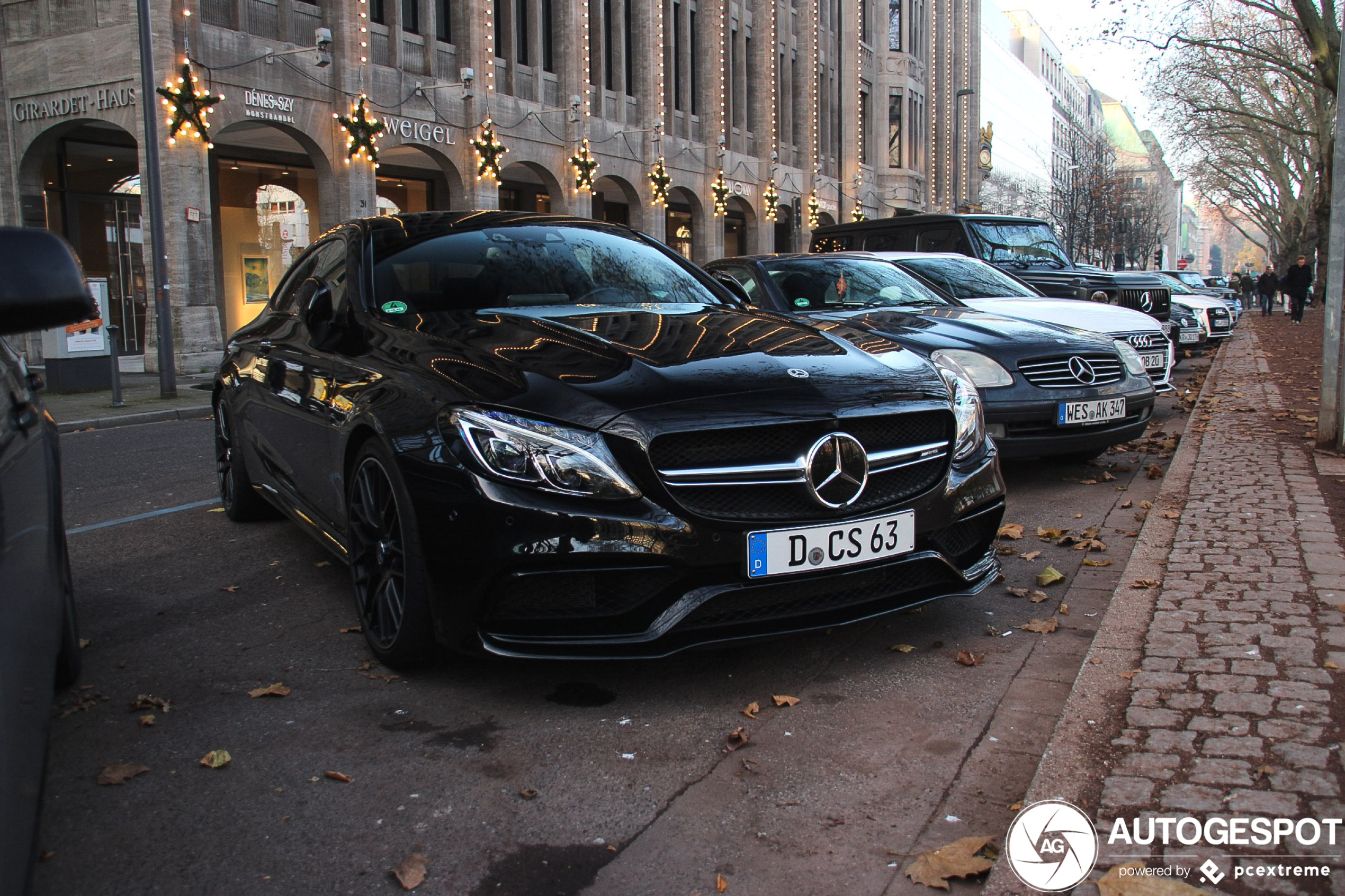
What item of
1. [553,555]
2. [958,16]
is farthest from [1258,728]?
[958,16]

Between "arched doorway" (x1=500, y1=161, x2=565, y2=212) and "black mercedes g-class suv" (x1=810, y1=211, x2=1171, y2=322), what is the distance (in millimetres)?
15025

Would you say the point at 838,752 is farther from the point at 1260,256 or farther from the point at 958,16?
the point at 1260,256

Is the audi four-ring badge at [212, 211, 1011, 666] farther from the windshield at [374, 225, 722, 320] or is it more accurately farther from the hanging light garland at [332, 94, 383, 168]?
the hanging light garland at [332, 94, 383, 168]

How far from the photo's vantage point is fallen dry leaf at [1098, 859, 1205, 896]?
2189 mm

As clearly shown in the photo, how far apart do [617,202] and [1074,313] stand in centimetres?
2869

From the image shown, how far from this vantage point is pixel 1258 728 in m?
2.90

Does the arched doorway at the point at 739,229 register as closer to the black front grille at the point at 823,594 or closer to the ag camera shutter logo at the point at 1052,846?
the black front grille at the point at 823,594

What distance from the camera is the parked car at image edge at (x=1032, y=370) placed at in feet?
22.2

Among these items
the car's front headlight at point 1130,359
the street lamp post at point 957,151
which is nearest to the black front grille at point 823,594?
the car's front headlight at point 1130,359

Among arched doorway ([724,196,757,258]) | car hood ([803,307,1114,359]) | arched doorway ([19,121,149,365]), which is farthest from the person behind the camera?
arched doorway ([724,196,757,258])

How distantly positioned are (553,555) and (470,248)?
1988 mm

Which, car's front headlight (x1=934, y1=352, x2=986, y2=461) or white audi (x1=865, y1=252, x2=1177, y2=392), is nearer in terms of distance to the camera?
car's front headlight (x1=934, y1=352, x2=986, y2=461)

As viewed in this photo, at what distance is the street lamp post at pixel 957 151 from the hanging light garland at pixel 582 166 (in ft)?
125

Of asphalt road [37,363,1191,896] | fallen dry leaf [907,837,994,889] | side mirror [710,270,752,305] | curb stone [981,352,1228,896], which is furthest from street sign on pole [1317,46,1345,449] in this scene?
fallen dry leaf [907,837,994,889]
